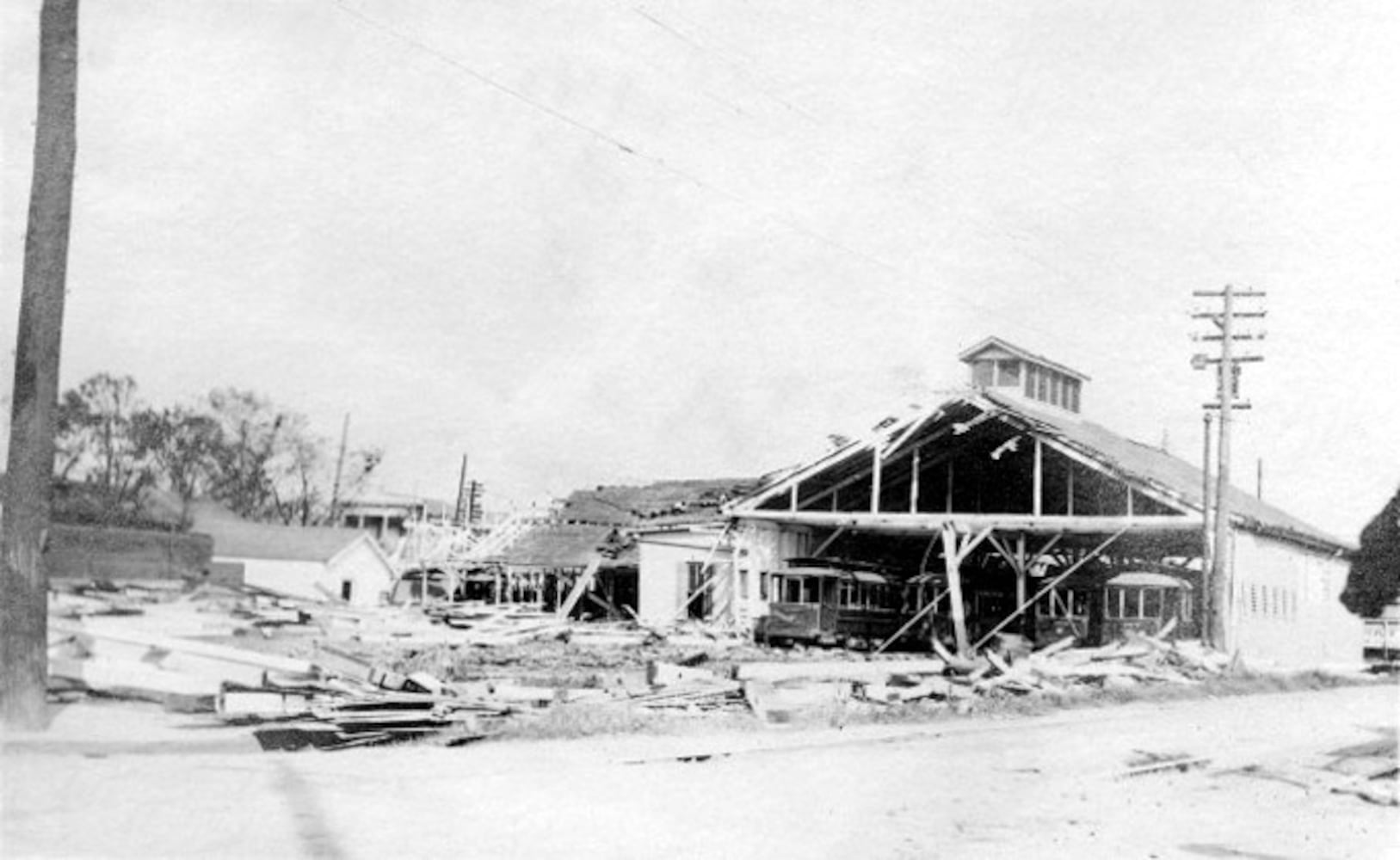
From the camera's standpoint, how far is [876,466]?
971 inches

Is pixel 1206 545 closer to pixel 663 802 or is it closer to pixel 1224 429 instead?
pixel 1224 429

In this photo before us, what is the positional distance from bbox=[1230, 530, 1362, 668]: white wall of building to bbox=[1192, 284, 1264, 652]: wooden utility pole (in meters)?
2.65

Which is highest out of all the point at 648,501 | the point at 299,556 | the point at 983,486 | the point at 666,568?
the point at 983,486

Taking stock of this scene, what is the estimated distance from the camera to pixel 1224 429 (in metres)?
27.1

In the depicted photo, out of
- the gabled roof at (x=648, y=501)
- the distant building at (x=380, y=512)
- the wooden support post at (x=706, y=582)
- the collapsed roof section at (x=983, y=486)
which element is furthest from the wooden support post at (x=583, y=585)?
the distant building at (x=380, y=512)

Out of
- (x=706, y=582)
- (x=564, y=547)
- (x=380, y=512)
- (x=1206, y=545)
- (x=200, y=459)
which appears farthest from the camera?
(x=564, y=547)

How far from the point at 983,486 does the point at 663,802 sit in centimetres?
2291

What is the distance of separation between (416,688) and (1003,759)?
19.6 ft

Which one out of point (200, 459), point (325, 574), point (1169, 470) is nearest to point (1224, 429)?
point (1169, 470)

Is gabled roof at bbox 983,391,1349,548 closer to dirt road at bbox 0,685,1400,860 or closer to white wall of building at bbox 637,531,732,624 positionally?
white wall of building at bbox 637,531,732,624

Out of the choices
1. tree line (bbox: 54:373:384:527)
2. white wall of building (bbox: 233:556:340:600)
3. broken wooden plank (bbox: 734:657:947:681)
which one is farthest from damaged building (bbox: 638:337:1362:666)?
tree line (bbox: 54:373:384:527)

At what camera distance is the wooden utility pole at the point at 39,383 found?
9219 millimetres

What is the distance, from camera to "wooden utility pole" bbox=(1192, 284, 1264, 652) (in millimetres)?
25922

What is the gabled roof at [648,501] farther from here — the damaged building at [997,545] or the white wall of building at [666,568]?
the damaged building at [997,545]
